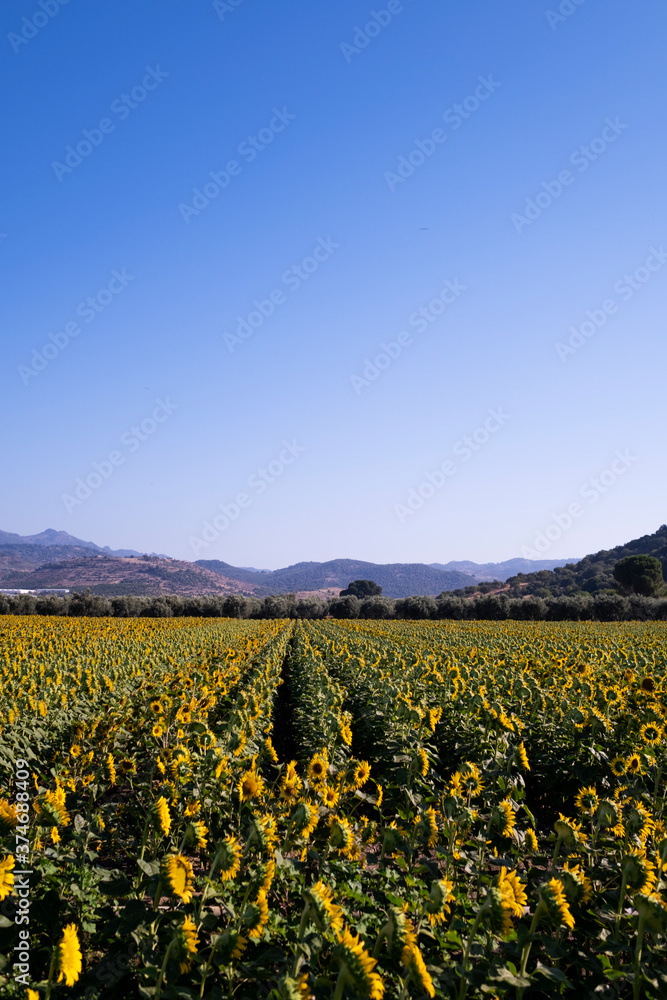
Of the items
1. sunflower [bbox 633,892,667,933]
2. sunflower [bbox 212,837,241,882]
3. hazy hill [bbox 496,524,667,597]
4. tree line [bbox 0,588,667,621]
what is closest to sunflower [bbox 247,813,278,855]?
sunflower [bbox 212,837,241,882]

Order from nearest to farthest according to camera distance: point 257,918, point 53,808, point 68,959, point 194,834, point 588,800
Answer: point 68,959, point 257,918, point 194,834, point 53,808, point 588,800

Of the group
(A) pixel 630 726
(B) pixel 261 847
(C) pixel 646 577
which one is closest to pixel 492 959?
(B) pixel 261 847

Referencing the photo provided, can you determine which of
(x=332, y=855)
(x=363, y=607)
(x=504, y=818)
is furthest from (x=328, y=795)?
(x=363, y=607)

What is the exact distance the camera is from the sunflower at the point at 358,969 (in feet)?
6.20

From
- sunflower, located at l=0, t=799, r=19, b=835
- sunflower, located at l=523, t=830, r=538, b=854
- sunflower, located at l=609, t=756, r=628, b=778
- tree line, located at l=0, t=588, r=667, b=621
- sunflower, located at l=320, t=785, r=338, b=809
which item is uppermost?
sunflower, located at l=0, t=799, r=19, b=835

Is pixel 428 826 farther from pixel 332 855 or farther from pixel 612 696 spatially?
pixel 612 696

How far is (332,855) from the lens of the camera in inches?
154

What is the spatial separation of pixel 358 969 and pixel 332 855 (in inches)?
86.7

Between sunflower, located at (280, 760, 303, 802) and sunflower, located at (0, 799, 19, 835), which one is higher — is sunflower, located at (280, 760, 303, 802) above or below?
below

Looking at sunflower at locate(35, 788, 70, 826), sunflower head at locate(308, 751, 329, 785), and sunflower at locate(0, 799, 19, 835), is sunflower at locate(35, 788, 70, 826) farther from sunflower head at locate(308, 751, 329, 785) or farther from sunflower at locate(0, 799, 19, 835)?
sunflower head at locate(308, 751, 329, 785)

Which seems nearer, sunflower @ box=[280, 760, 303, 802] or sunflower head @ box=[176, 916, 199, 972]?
sunflower head @ box=[176, 916, 199, 972]

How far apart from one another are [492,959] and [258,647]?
1480 centimetres

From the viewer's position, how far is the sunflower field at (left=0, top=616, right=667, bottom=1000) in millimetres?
2467

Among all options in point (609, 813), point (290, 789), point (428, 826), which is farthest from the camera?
point (290, 789)
